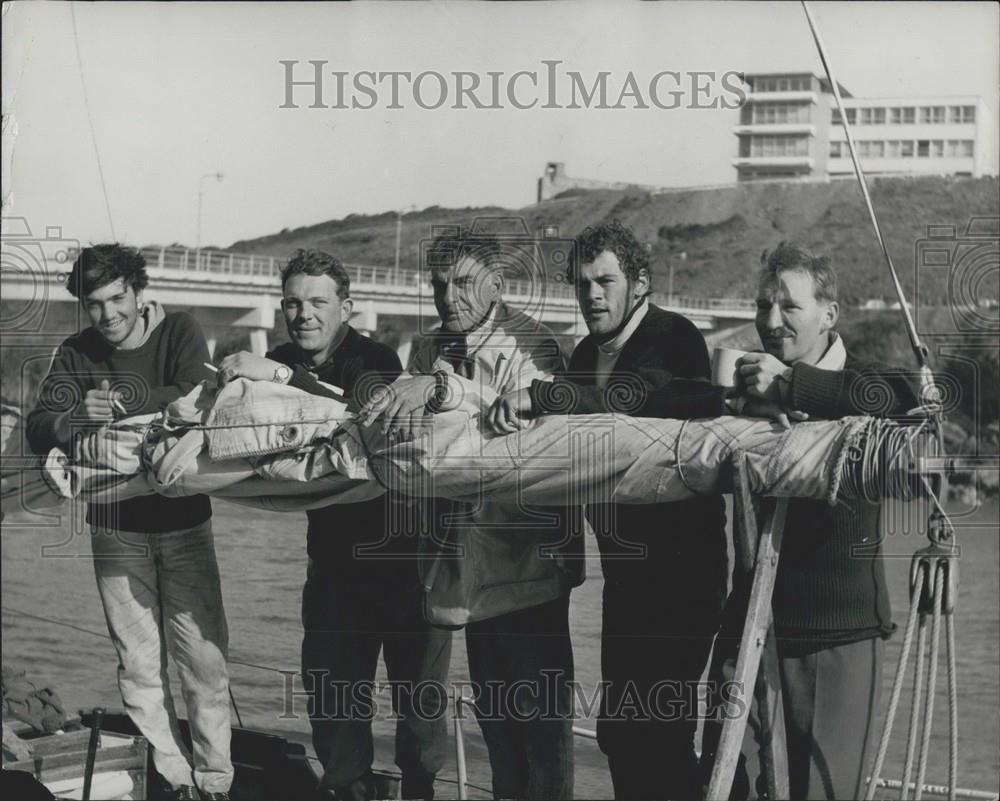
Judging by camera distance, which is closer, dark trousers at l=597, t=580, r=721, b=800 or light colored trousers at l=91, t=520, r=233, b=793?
dark trousers at l=597, t=580, r=721, b=800

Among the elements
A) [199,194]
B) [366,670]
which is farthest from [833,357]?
[199,194]

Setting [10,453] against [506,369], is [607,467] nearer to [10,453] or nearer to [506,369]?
[506,369]

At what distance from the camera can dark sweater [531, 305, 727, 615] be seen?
11.2 ft

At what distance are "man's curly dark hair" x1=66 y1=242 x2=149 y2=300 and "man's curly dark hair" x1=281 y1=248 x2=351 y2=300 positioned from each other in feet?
2.06

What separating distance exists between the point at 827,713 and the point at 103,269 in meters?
2.74

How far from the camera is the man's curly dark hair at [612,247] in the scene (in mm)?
3486

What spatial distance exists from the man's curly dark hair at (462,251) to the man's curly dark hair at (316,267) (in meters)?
0.37

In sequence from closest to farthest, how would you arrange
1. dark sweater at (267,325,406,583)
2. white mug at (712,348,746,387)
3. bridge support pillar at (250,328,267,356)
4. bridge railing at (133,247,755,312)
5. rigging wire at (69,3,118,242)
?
white mug at (712,348,746,387) → dark sweater at (267,325,406,583) → rigging wire at (69,3,118,242) → bridge support pillar at (250,328,267,356) → bridge railing at (133,247,755,312)

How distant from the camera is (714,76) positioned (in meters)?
4.61

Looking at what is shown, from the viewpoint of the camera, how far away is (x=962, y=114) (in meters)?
9.18

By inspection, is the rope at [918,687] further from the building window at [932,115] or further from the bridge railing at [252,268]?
the building window at [932,115]

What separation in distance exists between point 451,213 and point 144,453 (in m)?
3.21

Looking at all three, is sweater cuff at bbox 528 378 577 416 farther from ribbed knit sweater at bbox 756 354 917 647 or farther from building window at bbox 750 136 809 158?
building window at bbox 750 136 809 158

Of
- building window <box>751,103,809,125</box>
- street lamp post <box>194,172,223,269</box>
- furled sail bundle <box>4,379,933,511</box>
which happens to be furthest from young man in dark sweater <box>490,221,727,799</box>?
building window <box>751,103,809,125</box>
